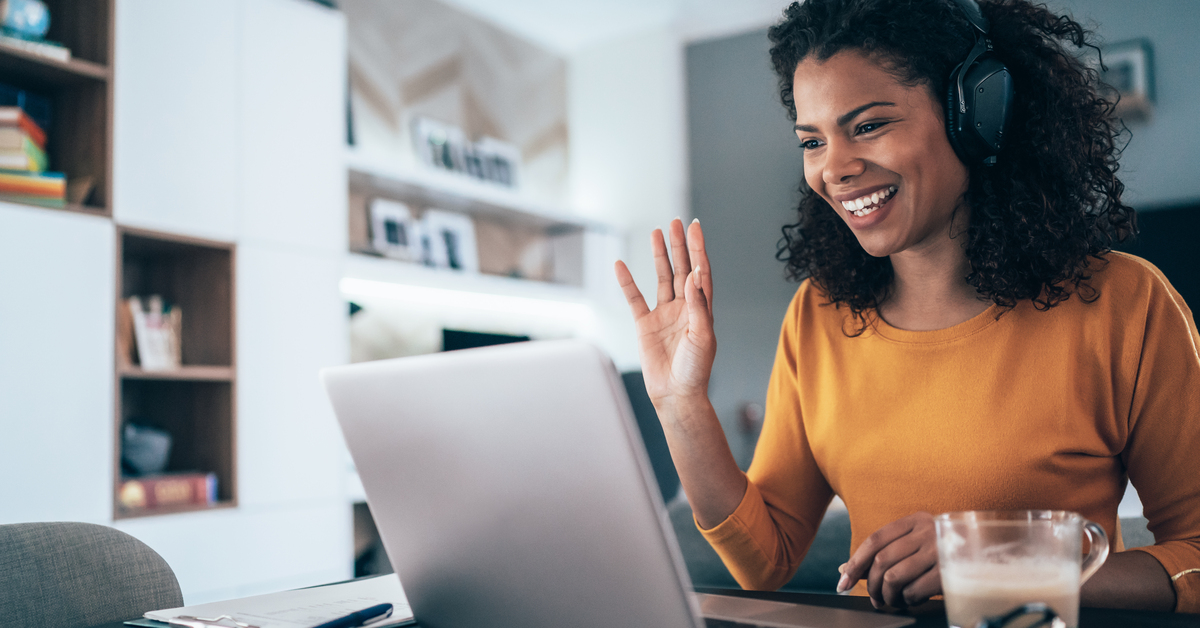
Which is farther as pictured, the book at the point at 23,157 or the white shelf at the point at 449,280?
the white shelf at the point at 449,280

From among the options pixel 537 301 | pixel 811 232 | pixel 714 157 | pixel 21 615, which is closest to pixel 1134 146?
pixel 714 157

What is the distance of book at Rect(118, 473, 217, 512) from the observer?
2316 millimetres

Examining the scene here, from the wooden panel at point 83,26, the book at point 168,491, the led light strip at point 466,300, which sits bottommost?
the book at point 168,491

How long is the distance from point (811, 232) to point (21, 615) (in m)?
1.04

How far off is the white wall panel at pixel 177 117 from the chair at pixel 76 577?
1547 millimetres

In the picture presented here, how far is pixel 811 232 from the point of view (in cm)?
125

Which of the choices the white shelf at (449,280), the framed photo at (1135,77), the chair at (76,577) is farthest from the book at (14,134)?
the framed photo at (1135,77)

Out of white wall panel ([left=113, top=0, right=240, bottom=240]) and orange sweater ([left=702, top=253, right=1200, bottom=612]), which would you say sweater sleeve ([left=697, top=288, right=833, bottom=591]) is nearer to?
orange sweater ([left=702, top=253, right=1200, bottom=612])

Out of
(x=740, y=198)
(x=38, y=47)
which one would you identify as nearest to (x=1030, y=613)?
(x=38, y=47)

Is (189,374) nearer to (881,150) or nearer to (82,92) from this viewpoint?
(82,92)

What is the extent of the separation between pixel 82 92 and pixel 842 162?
2.13 metres

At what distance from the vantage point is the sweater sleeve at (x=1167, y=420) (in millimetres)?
910

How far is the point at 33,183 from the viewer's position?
2125mm

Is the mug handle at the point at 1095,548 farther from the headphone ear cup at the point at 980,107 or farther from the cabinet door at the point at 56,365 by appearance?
the cabinet door at the point at 56,365
